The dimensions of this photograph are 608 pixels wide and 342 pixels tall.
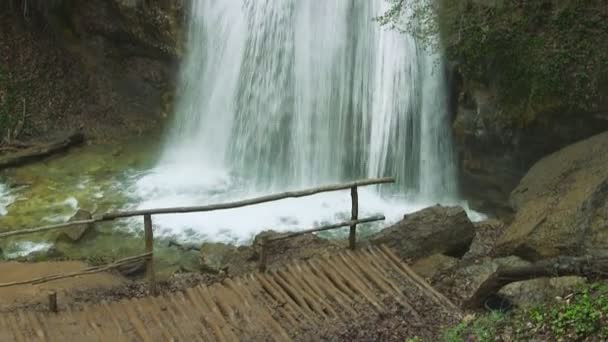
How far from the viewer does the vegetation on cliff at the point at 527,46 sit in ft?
30.0

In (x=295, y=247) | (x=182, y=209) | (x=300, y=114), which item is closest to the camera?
(x=182, y=209)

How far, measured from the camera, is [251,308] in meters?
6.16

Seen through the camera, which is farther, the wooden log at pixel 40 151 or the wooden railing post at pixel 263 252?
the wooden log at pixel 40 151

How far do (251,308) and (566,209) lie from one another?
4029 millimetres

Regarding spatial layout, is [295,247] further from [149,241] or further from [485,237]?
[149,241]

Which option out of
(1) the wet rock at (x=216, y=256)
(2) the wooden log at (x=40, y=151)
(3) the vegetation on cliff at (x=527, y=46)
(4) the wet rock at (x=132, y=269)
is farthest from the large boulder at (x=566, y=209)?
(2) the wooden log at (x=40, y=151)

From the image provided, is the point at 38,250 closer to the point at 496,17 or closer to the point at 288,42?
the point at 288,42

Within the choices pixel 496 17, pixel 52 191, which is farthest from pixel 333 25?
pixel 52 191

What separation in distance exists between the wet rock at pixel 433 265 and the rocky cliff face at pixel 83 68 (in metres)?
8.26

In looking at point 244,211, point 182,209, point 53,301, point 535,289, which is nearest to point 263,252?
point 182,209

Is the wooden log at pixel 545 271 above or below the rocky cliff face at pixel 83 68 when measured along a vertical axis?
below

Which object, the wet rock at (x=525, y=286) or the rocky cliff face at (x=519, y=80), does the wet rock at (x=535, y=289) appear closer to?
the wet rock at (x=525, y=286)

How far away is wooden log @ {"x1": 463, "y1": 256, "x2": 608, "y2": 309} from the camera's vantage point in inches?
197

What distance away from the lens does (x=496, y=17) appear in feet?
32.1
